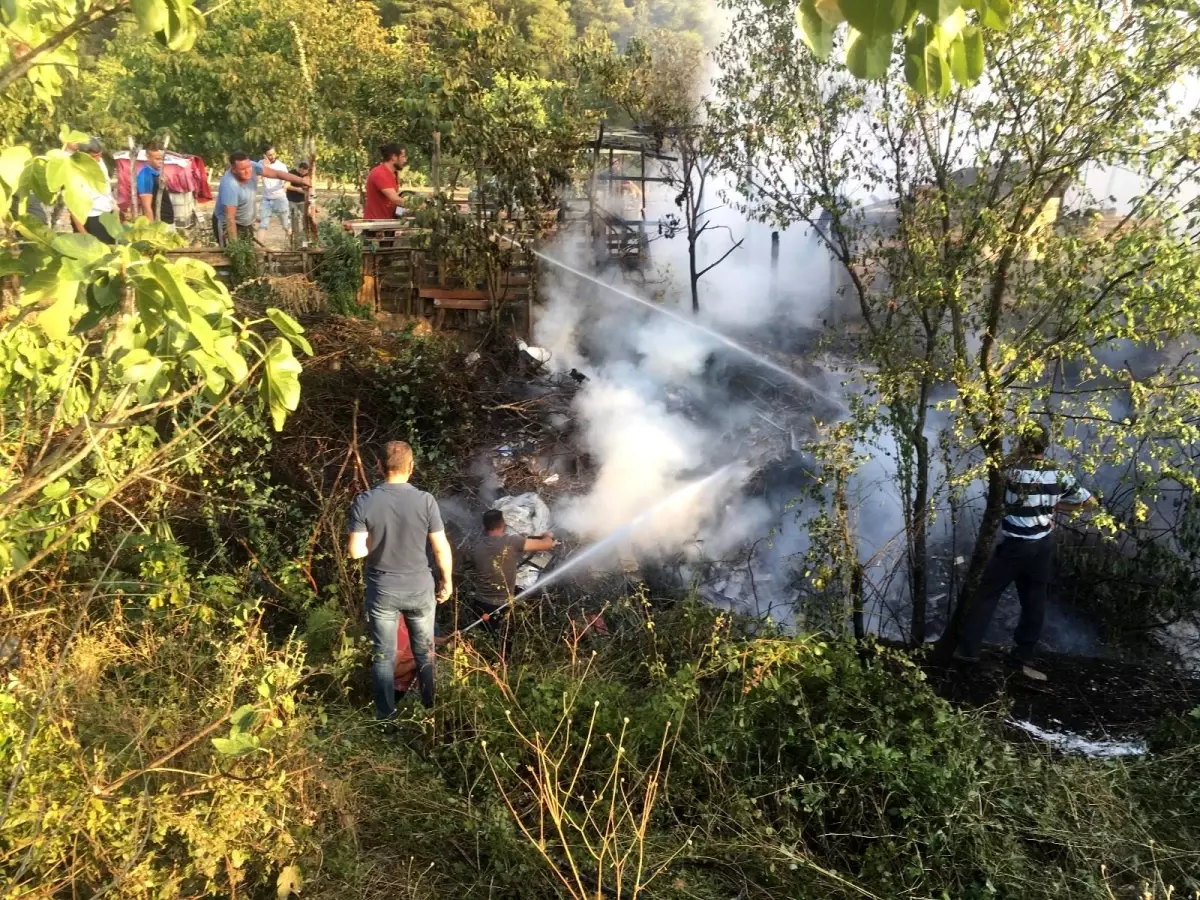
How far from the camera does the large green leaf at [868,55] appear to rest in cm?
107

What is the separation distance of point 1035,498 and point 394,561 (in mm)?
3867

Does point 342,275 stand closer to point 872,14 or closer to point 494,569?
point 494,569

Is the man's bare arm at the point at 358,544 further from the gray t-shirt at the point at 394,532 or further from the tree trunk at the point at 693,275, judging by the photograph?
the tree trunk at the point at 693,275

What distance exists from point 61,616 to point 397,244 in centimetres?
541

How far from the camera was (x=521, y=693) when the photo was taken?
396 centimetres

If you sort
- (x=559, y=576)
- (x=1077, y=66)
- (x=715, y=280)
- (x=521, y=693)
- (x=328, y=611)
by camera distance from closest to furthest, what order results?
(x=521, y=693) < (x=1077, y=66) < (x=328, y=611) < (x=559, y=576) < (x=715, y=280)

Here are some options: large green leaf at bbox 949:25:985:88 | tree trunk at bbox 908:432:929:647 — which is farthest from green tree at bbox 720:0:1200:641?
large green leaf at bbox 949:25:985:88

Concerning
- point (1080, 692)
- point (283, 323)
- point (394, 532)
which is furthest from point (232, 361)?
point (1080, 692)

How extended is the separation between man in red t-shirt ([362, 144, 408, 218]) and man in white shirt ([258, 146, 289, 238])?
6.57ft

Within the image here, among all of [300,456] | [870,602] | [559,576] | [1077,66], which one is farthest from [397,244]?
[1077,66]

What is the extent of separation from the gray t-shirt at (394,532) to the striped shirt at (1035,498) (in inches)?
140

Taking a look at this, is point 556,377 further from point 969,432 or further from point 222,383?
point 222,383

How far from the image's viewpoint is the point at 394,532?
13.0 feet

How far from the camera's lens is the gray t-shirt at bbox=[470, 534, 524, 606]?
16.5 feet
